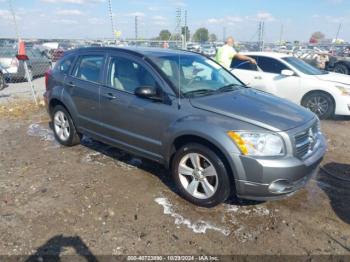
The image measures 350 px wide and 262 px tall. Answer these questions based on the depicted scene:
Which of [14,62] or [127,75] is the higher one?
[127,75]

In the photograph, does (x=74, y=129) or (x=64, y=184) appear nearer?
(x=64, y=184)

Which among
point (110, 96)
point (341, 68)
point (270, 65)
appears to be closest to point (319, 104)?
point (270, 65)

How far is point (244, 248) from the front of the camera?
9.73 ft

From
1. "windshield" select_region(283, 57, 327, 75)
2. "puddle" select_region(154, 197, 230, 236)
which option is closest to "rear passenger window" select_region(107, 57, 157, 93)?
"puddle" select_region(154, 197, 230, 236)

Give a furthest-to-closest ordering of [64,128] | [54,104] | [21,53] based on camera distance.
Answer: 1. [21,53]
2. [54,104]
3. [64,128]

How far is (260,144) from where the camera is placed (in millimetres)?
3160

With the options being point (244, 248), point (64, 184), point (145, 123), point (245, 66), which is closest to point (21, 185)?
point (64, 184)

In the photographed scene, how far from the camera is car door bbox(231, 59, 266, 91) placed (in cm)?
789

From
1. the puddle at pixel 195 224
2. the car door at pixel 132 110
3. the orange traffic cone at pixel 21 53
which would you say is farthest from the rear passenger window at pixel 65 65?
the orange traffic cone at pixel 21 53

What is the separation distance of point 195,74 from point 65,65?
238cm

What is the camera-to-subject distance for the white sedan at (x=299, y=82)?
732 centimetres

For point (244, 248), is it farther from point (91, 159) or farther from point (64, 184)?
Answer: point (91, 159)

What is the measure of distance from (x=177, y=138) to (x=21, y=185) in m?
2.20

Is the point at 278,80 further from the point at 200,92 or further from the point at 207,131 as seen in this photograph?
the point at 207,131
